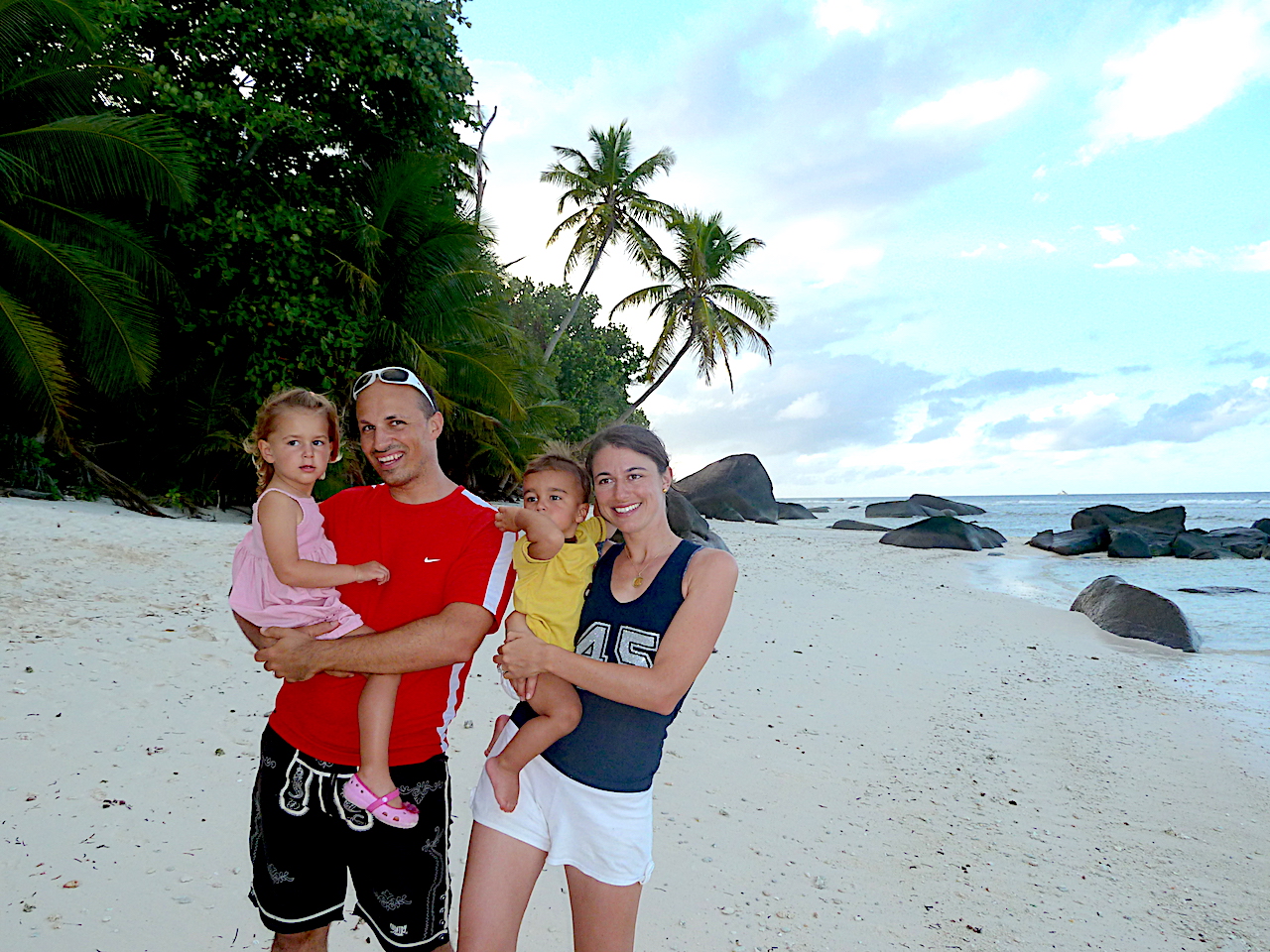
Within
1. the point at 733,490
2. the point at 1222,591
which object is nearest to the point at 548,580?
the point at 1222,591

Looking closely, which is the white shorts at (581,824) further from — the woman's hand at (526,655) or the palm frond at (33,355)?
the palm frond at (33,355)

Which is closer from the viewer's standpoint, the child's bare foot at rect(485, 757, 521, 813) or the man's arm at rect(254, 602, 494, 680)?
the man's arm at rect(254, 602, 494, 680)

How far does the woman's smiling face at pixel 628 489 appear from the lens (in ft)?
7.77

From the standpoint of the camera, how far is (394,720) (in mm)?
2221

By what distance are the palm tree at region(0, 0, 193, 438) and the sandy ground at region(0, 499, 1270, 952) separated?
2691 millimetres

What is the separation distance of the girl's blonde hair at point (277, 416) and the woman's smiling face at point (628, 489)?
32.2 inches

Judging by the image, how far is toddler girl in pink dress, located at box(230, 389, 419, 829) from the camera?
2.14 meters

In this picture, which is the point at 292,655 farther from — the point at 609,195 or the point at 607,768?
the point at 609,195

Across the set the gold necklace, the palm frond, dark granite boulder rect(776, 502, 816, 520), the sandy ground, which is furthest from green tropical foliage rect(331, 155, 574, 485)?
dark granite boulder rect(776, 502, 816, 520)

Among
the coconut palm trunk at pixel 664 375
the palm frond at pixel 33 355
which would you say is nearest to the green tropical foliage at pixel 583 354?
the coconut palm trunk at pixel 664 375

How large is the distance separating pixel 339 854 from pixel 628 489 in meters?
1.26

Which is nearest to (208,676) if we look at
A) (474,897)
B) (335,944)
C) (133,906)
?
(133,906)

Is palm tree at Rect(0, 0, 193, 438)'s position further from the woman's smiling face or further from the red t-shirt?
the woman's smiling face

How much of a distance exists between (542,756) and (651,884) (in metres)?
1.84
